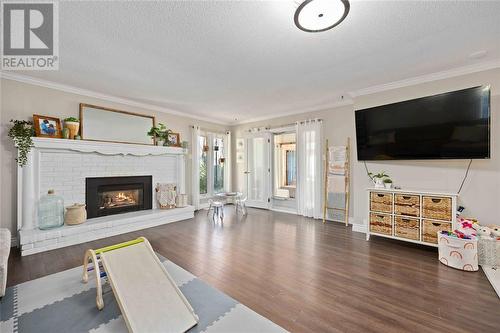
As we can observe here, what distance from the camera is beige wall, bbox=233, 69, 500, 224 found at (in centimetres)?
280

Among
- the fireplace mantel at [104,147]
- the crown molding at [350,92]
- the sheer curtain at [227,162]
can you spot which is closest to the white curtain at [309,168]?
the crown molding at [350,92]

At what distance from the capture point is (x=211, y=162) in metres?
6.21

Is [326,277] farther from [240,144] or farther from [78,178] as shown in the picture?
[240,144]

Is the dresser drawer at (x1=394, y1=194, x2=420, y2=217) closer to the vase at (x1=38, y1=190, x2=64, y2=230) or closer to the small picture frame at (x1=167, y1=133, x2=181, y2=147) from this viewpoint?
the small picture frame at (x1=167, y1=133, x2=181, y2=147)

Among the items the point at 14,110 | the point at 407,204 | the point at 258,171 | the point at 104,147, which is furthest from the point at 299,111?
the point at 14,110

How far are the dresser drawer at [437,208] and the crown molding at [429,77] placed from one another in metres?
1.82

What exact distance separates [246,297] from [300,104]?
4099mm

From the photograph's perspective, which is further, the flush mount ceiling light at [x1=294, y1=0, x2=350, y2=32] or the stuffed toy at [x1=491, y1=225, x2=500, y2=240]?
the stuffed toy at [x1=491, y1=225, x2=500, y2=240]

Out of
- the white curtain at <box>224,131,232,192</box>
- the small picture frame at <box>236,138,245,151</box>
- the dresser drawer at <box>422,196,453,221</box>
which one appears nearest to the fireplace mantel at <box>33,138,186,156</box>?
the white curtain at <box>224,131,232,192</box>

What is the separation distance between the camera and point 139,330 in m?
1.47

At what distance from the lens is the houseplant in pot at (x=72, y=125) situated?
3.55 m

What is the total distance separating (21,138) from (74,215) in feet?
4.41

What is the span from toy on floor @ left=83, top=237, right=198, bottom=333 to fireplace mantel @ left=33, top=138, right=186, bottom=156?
7.77 ft

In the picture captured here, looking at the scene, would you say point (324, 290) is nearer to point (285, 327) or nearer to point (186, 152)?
point (285, 327)
